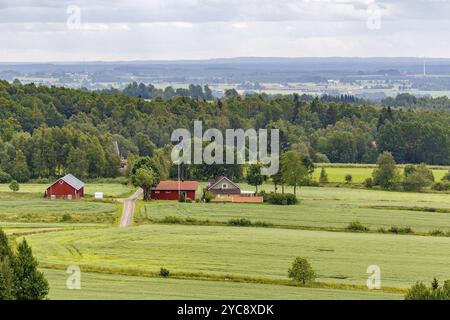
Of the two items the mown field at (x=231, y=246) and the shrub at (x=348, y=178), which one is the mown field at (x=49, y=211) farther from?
the shrub at (x=348, y=178)

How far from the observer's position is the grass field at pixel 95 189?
Answer: 240 feet

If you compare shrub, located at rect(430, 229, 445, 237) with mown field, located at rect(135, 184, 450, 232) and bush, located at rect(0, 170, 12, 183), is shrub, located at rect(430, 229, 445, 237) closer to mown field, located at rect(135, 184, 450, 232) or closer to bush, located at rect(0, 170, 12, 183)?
mown field, located at rect(135, 184, 450, 232)

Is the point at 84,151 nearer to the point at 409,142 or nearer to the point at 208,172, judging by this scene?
the point at 208,172

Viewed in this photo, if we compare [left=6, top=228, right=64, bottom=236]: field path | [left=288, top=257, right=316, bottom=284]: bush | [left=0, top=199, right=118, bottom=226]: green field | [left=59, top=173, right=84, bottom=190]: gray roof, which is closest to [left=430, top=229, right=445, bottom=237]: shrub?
[left=0, top=199, right=118, bottom=226]: green field

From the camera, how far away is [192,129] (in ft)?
376

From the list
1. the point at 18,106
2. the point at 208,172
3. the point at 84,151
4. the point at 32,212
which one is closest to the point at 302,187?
the point at 208,172

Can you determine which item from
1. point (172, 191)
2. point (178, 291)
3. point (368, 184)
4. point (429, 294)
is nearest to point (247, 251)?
point (178, 291)

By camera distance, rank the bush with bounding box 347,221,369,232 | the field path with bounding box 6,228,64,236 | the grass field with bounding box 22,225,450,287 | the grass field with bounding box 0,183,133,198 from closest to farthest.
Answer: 1. the grass field with bounding box 22,225,450,287
2. the field path with bounding box 6,228,64,236
3. the bush with bounding box 347,221,369,232
4. the grass field with bounding box 0,183,133,198

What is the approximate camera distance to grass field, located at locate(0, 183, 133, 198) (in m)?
73.1

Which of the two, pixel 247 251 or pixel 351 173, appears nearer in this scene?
pixel 247 251

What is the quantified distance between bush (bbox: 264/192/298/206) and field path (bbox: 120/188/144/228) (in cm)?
843

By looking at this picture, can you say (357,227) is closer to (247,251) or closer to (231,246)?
(231,246)

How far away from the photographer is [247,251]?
47.1 meters

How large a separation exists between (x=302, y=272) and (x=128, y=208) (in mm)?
27295
